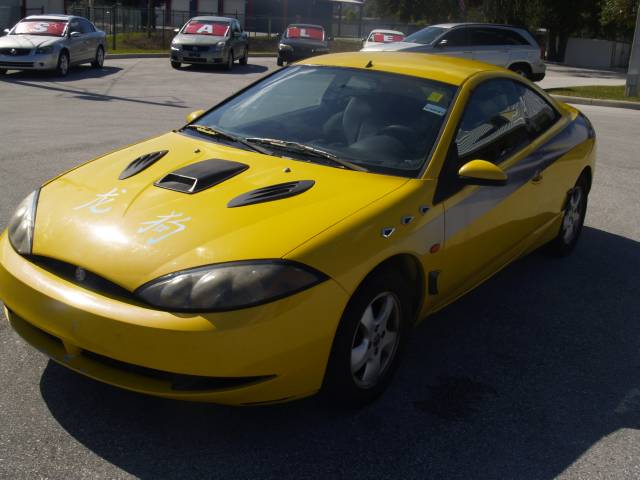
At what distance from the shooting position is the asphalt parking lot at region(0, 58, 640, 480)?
3.28 metres

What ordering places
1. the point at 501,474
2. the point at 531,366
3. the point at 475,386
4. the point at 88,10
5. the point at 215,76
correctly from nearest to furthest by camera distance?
the point at 501,474, the point at 475,386, the point at 531,366, the point at 215,76, the point at 88,10

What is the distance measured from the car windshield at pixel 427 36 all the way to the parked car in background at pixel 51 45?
323 inches

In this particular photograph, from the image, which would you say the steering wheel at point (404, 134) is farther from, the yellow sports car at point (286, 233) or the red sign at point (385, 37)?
the red sign at point (385, 37)

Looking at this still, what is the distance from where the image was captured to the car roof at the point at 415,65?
4.81 meters

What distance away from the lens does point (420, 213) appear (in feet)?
12.9

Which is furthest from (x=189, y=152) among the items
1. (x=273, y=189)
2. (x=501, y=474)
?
(x=501, y=474)

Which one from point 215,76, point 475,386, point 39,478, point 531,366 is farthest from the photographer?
point 215,76

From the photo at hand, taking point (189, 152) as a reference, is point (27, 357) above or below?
below

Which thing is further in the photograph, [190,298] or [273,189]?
[273,189]

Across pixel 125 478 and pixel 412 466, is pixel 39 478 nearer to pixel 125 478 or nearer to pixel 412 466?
pixel 125 478

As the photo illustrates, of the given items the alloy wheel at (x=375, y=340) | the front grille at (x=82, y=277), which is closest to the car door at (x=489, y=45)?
the alloy wheel at (x=375, y=340)

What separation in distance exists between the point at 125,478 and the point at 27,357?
4.00 feet

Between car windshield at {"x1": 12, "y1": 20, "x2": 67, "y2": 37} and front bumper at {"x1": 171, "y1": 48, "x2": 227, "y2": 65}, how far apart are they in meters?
4.04

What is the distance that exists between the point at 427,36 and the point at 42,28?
9436mm
